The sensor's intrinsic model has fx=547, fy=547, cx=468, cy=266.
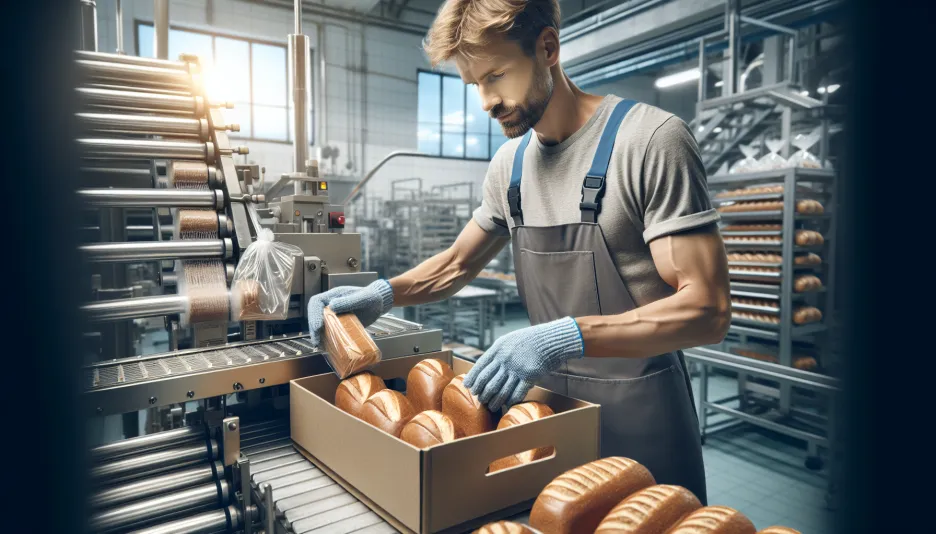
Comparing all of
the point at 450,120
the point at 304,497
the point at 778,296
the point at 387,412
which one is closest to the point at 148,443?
the point at 304,497

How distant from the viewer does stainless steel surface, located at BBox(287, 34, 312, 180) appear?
1.90m

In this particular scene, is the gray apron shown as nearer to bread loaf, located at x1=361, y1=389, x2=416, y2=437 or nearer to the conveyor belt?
bread loaf, located at x1=361, y1=389, x2=416, y2=437

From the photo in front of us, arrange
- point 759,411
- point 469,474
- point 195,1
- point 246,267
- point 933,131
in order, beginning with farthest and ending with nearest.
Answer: point 195,1 < point 759,411 < point 246,267 < point 469,474 < point 933,131

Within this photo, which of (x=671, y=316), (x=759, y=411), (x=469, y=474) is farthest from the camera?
(x=759, y=411)

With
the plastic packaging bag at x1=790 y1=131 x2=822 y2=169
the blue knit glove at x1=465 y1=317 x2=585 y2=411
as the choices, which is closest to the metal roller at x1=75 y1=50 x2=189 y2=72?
the blue knit glove at x1=465 y1=317 x2=585 y2=411

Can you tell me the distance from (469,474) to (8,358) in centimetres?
61

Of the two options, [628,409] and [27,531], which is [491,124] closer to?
[628,409]

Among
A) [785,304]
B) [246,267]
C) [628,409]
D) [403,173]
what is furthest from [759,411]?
[403,173]

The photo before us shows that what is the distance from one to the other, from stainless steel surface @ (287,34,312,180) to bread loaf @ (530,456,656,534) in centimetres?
156

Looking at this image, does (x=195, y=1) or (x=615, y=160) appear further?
(x=195, y=1)

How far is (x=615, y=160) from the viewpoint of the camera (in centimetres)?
125

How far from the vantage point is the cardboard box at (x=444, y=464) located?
2.39 ft

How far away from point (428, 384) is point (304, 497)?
31 cm

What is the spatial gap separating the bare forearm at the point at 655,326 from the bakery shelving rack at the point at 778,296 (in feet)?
9.00
